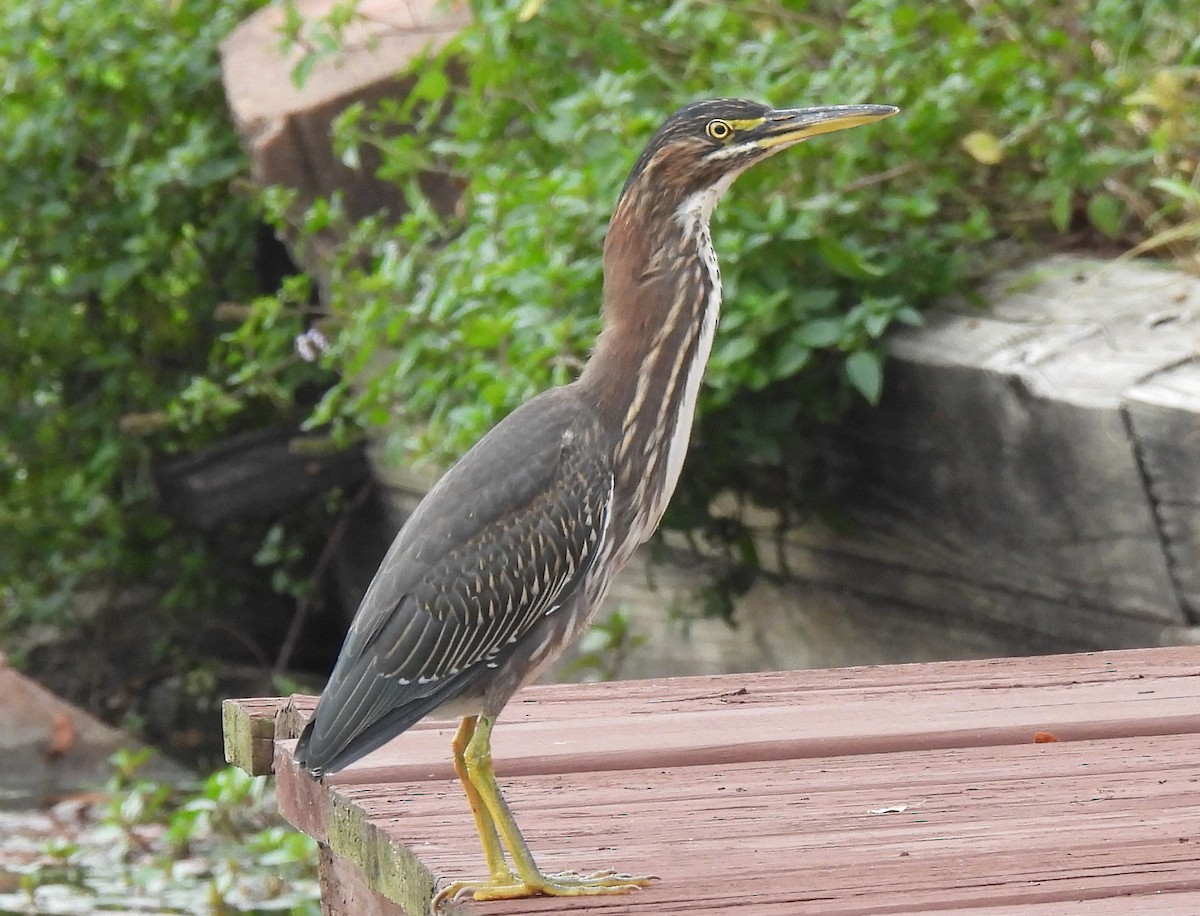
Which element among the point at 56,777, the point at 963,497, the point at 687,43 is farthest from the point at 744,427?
the point at 56,777

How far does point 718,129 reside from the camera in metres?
2.50

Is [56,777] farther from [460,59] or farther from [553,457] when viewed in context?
[553,457]

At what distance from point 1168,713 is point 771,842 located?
0.78 meters

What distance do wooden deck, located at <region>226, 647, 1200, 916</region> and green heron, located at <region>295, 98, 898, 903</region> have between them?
0.14 m

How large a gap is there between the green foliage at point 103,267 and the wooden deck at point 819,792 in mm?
3389

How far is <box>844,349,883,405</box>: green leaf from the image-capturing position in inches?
140

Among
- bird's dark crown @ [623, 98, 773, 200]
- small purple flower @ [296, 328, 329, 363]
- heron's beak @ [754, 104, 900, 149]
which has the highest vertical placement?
bird's dark crown @ [623, 98, 773, 200]

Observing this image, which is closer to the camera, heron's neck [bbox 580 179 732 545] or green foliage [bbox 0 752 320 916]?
heron's neck [bbox 580 179 732 545]

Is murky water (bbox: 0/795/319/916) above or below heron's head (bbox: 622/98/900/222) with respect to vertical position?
below

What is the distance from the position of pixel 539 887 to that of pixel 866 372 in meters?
1.81

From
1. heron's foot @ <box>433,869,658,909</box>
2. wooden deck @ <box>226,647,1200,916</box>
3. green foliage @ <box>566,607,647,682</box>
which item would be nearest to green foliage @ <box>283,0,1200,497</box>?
green foliage @ <box>566,607,647,682</box>

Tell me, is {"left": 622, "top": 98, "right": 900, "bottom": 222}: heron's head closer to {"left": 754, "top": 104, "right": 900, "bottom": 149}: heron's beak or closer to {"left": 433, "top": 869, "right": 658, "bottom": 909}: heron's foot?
{"left": 754, "top": 104, "right": 900, "bottom": 149}: heron's beak

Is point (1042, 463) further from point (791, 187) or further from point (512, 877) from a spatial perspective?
point (512, 877)

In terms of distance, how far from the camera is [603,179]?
3979mm
